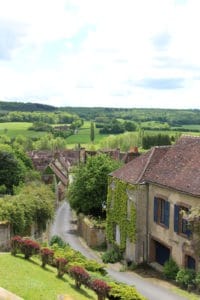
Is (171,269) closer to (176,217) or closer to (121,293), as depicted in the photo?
(176,217)

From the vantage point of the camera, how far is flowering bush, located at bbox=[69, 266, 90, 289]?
19359mm

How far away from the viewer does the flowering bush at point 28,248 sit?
22516 millimetres

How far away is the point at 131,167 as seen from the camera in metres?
38.1

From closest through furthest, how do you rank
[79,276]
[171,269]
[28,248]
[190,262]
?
[79,276] < [28,248] < [190,262] < [171,269]

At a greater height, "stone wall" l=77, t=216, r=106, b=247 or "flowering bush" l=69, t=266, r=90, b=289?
"flowering bush" l=69, t=266, r=90, b=289

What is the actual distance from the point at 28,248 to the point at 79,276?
4146mm

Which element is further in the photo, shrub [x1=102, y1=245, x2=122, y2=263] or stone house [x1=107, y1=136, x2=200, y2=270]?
shrub [x1=102, y1=245, x2=122, y2=263]

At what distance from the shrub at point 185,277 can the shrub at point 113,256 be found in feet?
27.9

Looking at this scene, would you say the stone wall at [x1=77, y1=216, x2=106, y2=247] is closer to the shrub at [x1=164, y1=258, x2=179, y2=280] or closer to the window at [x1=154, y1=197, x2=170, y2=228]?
the window at [x1=154, y1=197, x2=170, y2=228]

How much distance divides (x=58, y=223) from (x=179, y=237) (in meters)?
32.3

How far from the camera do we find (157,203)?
111 ft

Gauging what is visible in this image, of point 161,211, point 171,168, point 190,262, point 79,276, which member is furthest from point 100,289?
point 171,168

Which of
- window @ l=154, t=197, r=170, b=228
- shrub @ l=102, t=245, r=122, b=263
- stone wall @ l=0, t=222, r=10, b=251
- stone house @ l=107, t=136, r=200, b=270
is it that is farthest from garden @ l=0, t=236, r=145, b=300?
shrub @ l=102, t=245, r=122, b=263

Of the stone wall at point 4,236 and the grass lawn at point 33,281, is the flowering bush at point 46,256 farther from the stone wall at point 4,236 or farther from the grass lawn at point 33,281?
the stone wall at point 4,236
